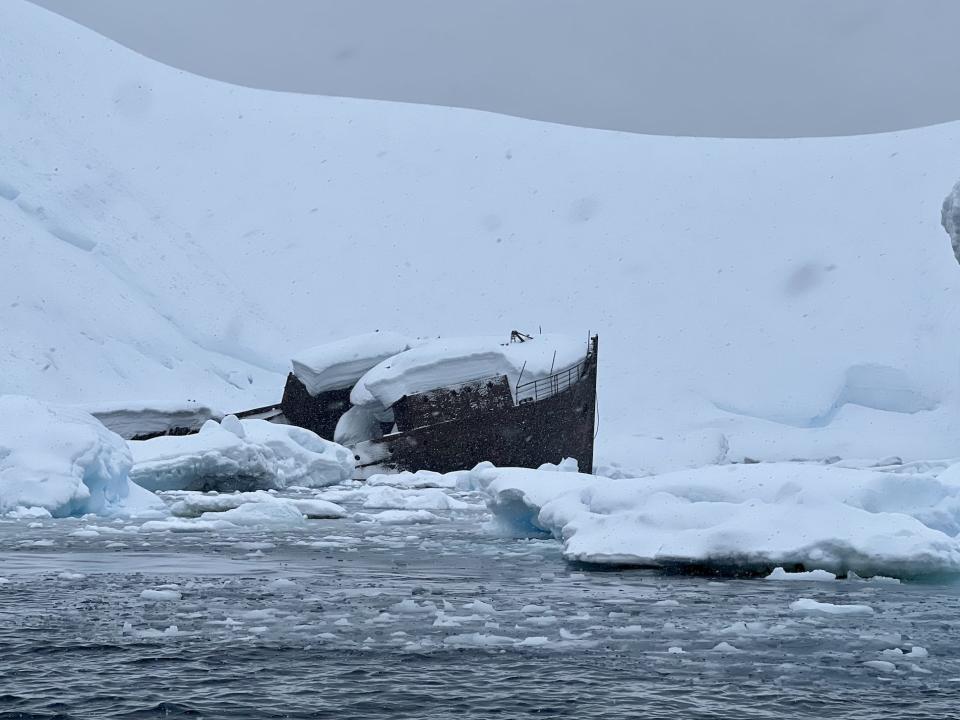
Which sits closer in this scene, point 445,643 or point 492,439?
point 445,643

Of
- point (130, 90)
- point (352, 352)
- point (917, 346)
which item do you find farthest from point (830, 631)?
point (130, 90)

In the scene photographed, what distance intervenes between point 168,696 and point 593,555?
4.76 metres

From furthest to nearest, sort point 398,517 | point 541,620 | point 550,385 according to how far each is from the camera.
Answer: point 550,385
point 398,517
point 541,620

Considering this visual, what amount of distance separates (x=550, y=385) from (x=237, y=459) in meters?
7.10

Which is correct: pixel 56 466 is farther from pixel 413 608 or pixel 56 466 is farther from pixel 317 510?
pixel 413 608

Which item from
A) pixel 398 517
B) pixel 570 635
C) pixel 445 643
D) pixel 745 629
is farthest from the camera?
pixel 398 517

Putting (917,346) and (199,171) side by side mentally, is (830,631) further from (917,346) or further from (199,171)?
(199,171)

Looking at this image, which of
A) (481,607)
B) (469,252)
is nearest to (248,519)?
(481,607)

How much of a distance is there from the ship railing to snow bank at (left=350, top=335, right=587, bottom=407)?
0.36 ft

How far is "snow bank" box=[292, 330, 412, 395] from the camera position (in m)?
22.9

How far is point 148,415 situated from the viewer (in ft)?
72.1

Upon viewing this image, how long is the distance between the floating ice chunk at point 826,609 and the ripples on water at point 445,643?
10 cm

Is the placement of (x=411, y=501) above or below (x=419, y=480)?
below

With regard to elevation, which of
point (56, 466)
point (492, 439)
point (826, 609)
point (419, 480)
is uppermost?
point (492, 439)
